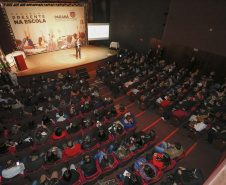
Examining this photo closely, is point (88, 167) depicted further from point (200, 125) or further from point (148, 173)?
point (200, 125)

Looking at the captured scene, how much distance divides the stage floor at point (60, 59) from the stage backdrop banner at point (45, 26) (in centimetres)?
93

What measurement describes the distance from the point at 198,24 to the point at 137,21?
5.56 meters

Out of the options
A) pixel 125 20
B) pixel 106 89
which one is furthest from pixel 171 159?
pixel 125 20

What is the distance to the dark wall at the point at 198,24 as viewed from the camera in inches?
347

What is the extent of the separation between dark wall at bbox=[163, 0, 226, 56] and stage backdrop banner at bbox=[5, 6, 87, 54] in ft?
30.6

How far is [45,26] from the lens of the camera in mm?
12758

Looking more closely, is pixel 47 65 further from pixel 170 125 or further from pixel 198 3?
pixel 198 3

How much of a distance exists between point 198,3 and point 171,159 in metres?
10.6

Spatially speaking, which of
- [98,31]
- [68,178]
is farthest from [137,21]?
[68,178]

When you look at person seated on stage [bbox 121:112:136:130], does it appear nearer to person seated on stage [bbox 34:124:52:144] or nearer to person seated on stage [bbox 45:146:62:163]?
person seated on stage [bbox 45:146:62:163]

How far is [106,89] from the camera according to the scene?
9.12 metres

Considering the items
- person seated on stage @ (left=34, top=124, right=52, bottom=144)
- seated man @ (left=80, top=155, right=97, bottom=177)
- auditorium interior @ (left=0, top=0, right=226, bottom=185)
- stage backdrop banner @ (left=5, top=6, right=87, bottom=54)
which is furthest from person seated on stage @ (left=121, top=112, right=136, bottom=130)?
stage backdrop banner @ (left=5, top=6, right=87, bottom=54)

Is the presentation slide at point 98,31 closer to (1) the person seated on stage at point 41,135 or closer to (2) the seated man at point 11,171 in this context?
(1) the person seated on stage at point 41,135

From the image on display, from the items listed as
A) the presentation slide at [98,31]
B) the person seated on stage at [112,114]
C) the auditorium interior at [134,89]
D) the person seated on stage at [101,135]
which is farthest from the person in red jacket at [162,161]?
the presentation slide at [98,31]
